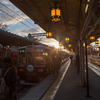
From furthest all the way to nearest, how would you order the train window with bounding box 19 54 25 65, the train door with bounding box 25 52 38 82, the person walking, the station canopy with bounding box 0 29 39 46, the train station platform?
the station canopy with bounding box 0 29 39 46 → the train window with bounding box 19 54 25 65 → the train door with bounding box 25 52 38 82 → the train station platform → the person walking

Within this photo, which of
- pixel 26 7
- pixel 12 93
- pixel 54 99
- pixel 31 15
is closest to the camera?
pixel 12 93

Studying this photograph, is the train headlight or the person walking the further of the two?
the train headlight

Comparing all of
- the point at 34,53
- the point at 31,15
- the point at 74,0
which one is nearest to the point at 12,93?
the point at 74,0

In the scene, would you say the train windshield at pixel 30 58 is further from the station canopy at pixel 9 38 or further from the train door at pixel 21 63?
the station canopy at pixel 9 38

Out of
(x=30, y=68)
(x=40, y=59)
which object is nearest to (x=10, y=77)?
(x=30, y=68)

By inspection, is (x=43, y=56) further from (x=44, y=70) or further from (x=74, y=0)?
(x=74, y=0)

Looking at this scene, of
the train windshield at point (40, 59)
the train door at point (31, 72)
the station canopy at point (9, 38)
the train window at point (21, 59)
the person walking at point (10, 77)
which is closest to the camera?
the person walking at point (10, 77)

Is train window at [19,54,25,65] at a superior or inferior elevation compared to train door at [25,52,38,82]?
superior

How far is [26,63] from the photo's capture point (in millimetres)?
8914

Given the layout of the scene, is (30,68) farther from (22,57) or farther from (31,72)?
(22,57)

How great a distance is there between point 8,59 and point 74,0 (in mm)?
3742

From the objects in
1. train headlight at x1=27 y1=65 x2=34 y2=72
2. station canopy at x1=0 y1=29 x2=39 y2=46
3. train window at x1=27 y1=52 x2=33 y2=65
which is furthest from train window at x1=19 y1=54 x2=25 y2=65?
station canopy at x1=0 y1=29 x2=39 y2=46

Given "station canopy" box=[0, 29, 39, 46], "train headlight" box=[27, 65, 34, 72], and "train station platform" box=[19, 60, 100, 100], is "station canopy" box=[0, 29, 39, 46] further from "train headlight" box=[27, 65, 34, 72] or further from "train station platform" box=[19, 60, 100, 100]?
"train station platform" box=[19, 60, 100, 100]

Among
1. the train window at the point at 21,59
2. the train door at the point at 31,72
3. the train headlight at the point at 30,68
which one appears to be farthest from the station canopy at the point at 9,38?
the train headlight at the point at 30,68
